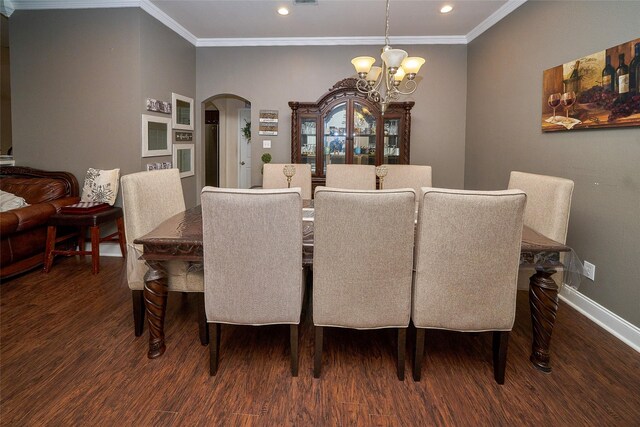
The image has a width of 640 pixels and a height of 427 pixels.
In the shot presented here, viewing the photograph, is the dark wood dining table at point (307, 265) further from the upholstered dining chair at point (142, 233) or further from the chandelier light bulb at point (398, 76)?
the chandelier light bulb at point (398, 76)

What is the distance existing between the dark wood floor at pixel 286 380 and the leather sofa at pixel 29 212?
2.86 feet

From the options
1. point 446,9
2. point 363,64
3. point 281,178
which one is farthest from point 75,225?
point 446,9

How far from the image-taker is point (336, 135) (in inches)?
179

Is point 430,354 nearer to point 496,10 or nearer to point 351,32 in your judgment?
point 496,10

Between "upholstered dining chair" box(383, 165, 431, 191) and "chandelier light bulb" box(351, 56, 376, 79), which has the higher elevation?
"chandelier light bulb" box(351, 56, 376, 79)

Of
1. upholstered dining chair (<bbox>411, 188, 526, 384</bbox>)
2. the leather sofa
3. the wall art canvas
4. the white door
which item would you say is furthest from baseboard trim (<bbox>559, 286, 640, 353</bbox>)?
the white door

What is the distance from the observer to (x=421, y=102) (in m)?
4.77

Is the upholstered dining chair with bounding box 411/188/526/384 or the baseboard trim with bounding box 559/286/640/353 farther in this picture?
the baseboard trim with bounding box 559/286/640/353

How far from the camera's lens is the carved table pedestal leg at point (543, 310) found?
1773mm

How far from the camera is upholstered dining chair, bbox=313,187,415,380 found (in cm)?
155

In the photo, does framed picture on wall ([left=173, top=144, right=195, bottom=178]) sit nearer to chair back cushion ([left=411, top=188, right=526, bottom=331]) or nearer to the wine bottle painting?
chair back cushion ([left=411, top=188, right=526, bottom=331])

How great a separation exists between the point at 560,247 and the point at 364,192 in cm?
99

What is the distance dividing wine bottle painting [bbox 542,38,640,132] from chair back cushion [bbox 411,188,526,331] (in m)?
1.39

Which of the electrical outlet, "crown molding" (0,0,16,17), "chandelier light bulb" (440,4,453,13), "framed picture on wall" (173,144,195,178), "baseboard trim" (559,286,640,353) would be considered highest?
"chandelier light bulb" (440,4,453,13)
